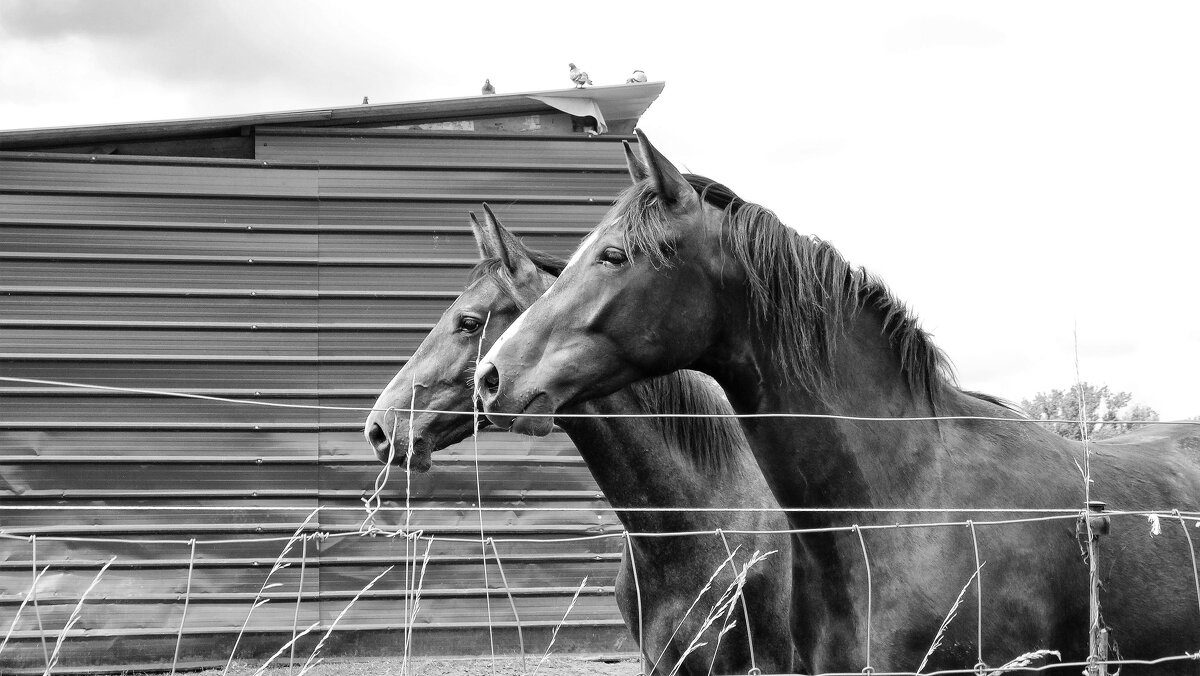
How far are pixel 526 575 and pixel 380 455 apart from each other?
2.86 meters

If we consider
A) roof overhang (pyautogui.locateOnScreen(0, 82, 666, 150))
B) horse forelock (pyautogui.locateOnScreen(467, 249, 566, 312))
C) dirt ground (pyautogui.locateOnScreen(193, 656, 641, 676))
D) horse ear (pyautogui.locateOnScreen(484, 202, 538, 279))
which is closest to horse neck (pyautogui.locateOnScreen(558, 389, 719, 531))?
horse forelock (pyautogui.locateOnScreen(467, 249, 566, 312))

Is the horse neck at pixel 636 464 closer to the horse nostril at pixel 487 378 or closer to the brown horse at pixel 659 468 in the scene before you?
the brown horse at pixel 659 468

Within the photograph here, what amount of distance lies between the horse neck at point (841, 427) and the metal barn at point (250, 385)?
12.4 feet

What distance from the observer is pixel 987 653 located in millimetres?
2916

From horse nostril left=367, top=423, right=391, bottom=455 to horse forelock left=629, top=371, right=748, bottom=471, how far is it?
1103 mm

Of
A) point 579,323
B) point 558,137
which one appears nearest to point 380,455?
A: point 579,323

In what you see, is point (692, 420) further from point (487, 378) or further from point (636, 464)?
point (487, 378)

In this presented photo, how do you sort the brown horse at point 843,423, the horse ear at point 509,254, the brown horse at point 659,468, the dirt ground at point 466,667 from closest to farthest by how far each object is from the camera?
the brown horse at point 843,423
the brown horse at point 659,468
the horse ear at point 509,254
the dirt ground at point 466,667

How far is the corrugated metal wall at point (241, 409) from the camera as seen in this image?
6.85 meters

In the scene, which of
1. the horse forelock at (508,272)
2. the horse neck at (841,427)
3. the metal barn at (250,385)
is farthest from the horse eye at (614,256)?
the metal barn at (250,385)

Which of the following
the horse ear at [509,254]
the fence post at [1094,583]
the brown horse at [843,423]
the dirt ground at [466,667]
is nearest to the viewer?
the fence post at [1094,583]

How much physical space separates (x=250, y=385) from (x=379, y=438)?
2945 millimetres

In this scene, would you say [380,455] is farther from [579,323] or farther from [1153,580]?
[1153,580]

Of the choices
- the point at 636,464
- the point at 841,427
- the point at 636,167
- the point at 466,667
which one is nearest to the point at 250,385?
the point at 466,667
